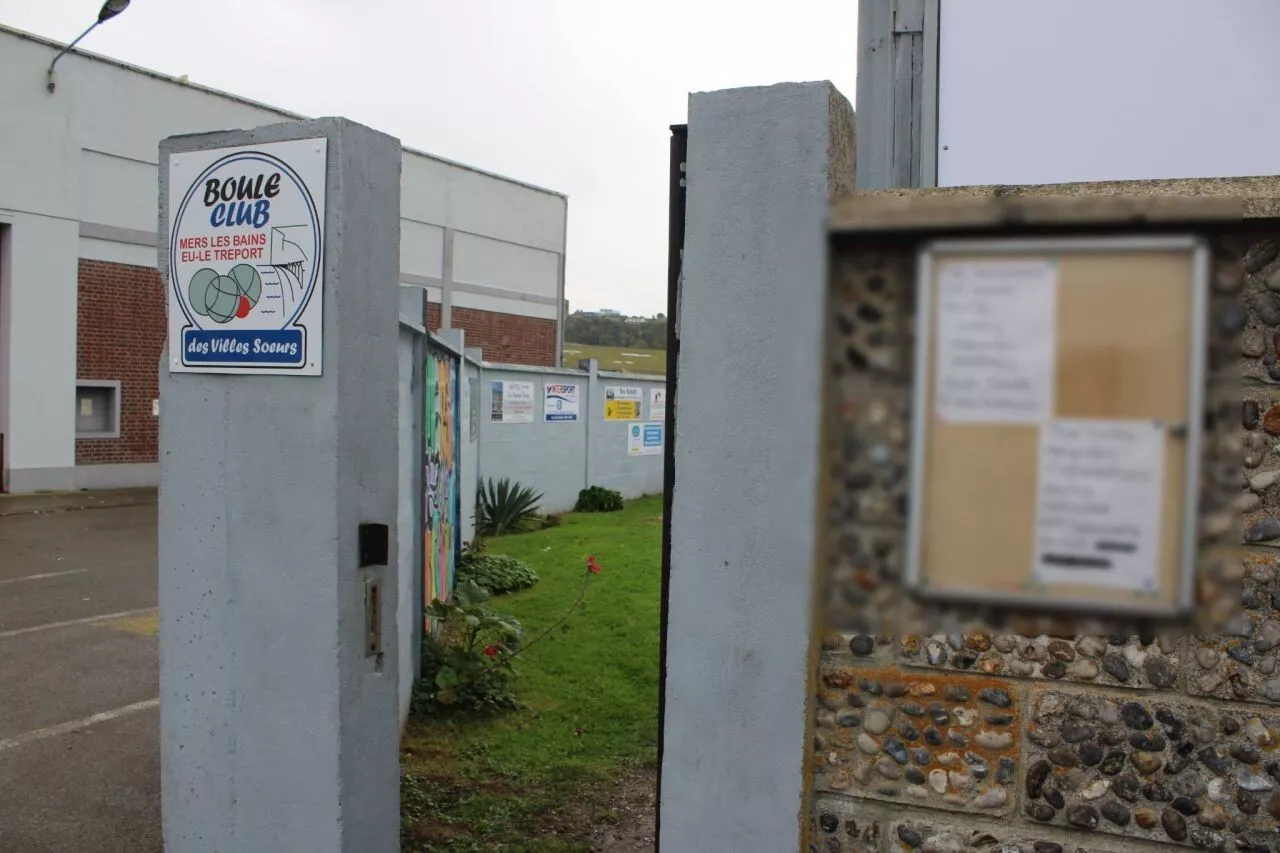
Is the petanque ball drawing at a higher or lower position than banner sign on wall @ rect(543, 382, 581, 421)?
higher

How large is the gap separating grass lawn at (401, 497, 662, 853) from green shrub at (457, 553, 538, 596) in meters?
0.37

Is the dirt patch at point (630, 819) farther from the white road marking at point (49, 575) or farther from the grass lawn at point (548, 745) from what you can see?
the white road marking at point (49, 575)

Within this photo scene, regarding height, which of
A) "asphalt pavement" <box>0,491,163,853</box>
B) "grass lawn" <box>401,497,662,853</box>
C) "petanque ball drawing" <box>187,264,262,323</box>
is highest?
"petanque ball drawing" <box>187,264,262,323</box>

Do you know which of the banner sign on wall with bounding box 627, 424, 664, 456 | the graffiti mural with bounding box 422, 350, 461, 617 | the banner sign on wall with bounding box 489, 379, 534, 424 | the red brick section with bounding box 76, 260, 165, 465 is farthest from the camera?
the red brick section with bounding box 76, 260, 165, 465

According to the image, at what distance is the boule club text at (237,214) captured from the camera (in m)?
3.65

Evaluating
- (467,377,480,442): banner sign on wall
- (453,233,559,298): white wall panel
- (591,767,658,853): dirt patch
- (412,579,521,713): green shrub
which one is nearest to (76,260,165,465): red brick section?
(453,233,559,298): white wall panel

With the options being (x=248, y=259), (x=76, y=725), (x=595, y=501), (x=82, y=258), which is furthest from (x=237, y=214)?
(x=82, y=258)

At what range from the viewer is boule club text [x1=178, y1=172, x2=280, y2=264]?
3646 mm

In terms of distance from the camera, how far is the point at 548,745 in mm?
5621

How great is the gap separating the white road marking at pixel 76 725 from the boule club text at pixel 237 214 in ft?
10.8

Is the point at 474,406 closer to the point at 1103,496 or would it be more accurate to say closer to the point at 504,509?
the point at 504,509

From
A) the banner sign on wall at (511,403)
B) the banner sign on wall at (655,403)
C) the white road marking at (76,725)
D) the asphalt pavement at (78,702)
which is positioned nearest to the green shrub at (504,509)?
the banner sign on wall at (511,403)

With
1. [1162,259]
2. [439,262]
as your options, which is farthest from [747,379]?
[439,262]

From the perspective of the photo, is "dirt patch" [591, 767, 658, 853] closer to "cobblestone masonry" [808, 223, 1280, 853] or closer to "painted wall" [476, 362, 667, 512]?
"cobblestone masonry" [808, 223, 1280, 853]
